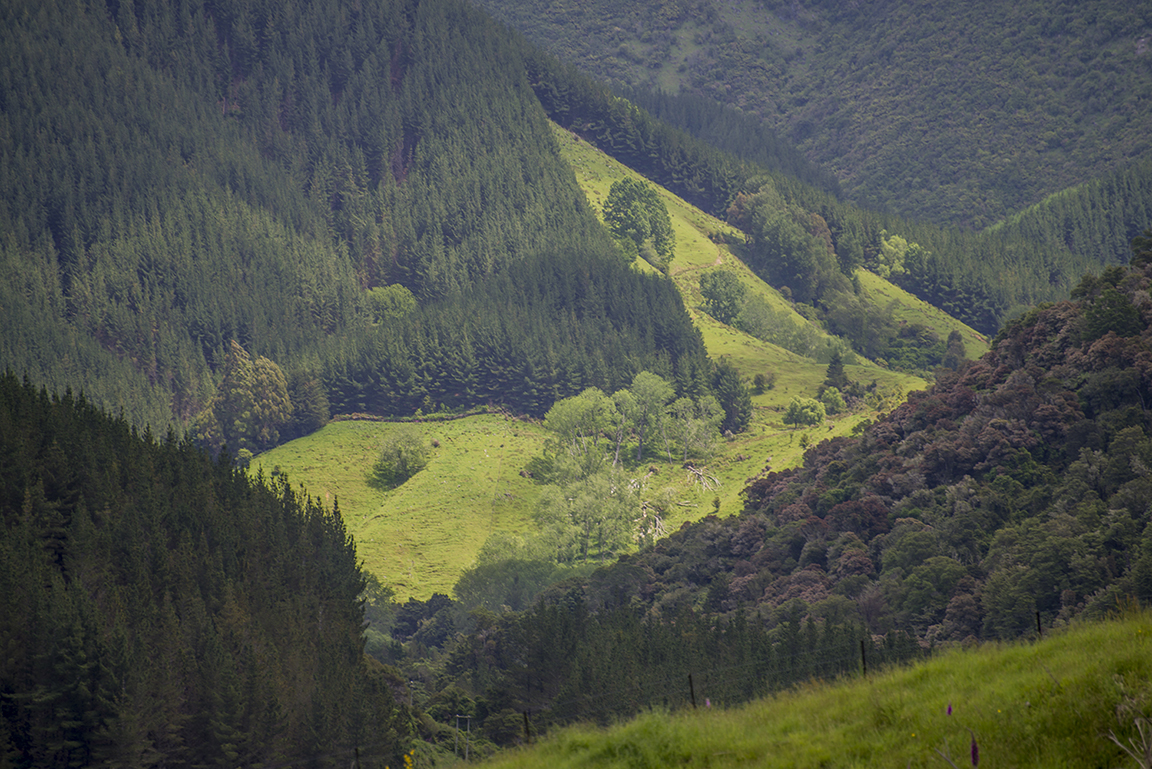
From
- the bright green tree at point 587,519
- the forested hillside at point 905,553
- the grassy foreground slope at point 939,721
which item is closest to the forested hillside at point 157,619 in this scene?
the forested hillside at point 905,553

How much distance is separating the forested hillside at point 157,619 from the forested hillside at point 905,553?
12124 millimetres

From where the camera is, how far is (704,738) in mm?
36656

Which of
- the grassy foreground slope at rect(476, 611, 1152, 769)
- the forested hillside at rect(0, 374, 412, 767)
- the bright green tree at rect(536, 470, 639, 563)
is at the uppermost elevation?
the bright green tree at rect(536, 470, 639, 563)

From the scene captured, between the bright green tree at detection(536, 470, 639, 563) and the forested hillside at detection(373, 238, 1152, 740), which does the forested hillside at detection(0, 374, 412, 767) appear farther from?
the bright green tree at detection(536, 470, 639, 563)

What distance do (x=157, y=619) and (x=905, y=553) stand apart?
5616 cm

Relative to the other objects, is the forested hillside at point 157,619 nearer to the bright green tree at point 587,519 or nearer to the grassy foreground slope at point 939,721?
the grassy foreground slope at point 939,721

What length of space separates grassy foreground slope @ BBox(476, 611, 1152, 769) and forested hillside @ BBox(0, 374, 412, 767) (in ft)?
118

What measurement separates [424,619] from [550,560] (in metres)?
26.7

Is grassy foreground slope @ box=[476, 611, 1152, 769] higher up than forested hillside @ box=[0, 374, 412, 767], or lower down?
lower down

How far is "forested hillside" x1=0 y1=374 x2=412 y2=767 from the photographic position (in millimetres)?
A: 69500

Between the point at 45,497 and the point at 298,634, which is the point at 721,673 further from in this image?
the point at 45,497

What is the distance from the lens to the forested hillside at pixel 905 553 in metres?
80.2

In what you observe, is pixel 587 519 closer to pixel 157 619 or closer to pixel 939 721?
pixel 157 619

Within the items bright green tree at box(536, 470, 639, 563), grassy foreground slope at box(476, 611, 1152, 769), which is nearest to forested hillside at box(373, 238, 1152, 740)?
grassy foreground slope at box(476, 611, 1152, 769)
